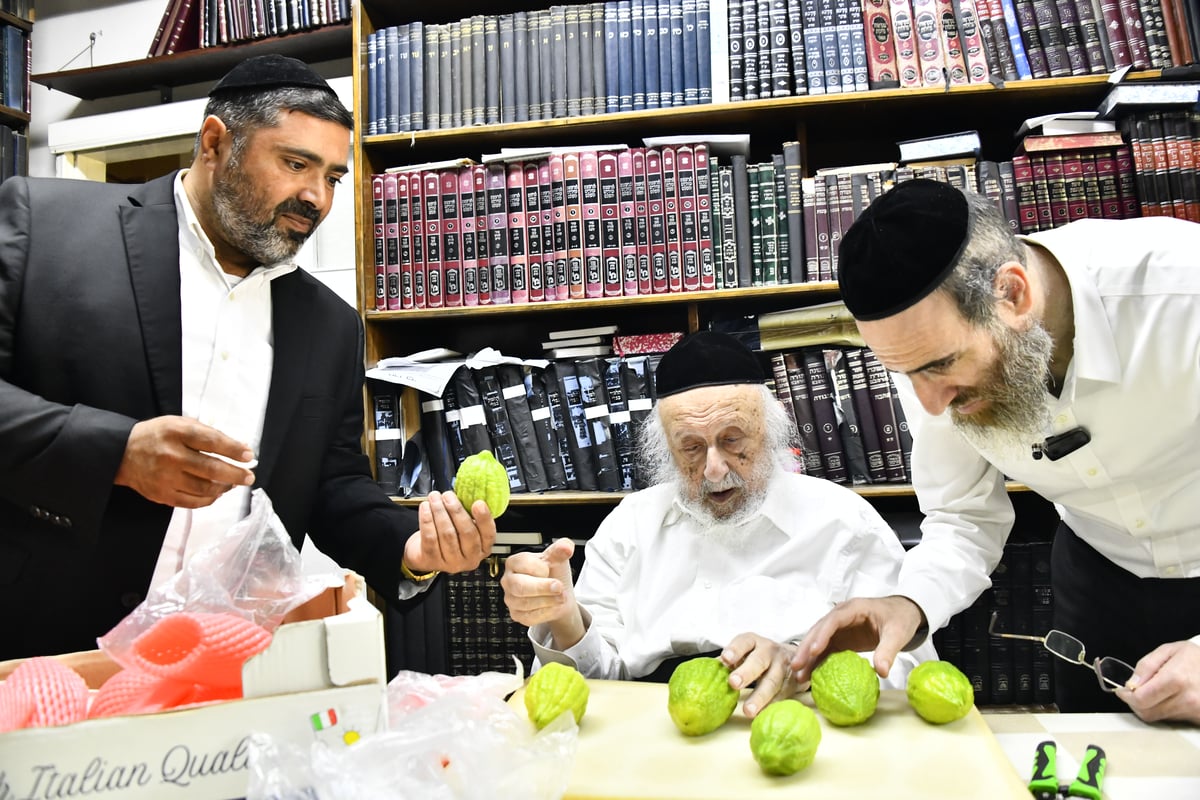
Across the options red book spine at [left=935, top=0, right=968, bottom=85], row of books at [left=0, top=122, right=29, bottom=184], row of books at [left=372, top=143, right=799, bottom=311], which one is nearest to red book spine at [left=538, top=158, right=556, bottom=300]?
row of books at [left=372, top=143, right=799, bottom=311]

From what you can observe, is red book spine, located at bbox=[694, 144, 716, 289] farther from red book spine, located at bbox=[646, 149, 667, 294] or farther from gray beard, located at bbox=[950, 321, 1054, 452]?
gray beard, located at bbox=[950, 321, 1054, 452]

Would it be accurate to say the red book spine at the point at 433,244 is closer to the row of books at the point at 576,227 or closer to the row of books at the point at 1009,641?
the row of books at the point at 576,227

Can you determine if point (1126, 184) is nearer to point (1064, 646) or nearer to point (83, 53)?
point (1064, 646)

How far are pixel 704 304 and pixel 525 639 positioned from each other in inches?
51.0

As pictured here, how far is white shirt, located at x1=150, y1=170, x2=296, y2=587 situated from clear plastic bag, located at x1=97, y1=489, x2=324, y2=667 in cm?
66

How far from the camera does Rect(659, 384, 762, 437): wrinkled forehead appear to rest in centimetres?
208

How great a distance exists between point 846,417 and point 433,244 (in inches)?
58.6

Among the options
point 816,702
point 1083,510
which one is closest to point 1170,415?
point 1083,510

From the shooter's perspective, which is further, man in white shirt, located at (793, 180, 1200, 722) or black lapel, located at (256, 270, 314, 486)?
black lapel, located at (256, 270, 314, 486)

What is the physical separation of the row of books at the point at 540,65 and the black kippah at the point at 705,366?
981 millimetres

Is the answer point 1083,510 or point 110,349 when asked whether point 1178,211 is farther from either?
point 110,349

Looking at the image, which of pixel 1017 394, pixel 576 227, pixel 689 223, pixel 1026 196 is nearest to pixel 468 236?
pixel 576 227

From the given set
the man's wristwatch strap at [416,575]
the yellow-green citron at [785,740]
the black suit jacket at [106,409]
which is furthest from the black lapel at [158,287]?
the yellow-green citron at [785,740]

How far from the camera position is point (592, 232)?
275 cm
